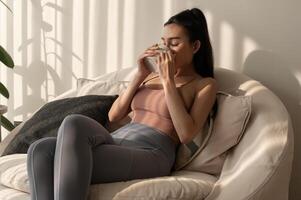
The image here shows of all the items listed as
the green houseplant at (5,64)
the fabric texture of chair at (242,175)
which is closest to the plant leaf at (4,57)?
the green houseplant at (5,64)

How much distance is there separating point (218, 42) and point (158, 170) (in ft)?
2.79

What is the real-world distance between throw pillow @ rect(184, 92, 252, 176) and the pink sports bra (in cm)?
14

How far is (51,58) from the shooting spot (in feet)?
10.1

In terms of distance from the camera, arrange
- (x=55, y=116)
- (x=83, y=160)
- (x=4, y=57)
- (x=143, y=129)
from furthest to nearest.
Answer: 1. (x=4, y=57)
2. (x=55, y=116)
3. (x=143, y=129)
4. (x=83, y=160)

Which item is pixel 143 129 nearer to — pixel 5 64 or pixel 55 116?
pixel 55 116

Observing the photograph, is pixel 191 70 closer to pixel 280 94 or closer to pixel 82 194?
pixel 280 94

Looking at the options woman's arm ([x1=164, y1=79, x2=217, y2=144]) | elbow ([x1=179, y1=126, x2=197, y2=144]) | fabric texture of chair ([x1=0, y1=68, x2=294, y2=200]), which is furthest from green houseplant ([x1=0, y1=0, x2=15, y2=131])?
elbow ([x1=179, y1=126, x2=197, y2=144])

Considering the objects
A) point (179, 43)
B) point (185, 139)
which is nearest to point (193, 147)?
point (185, 139)

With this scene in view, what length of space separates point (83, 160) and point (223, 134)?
609 mm

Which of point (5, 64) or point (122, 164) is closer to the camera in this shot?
point (122, 164)

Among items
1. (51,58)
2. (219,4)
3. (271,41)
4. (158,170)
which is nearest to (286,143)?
(158,170)

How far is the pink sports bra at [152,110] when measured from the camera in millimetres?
2119

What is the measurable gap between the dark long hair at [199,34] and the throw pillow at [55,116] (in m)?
0.45

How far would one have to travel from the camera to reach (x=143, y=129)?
6.91 feet
